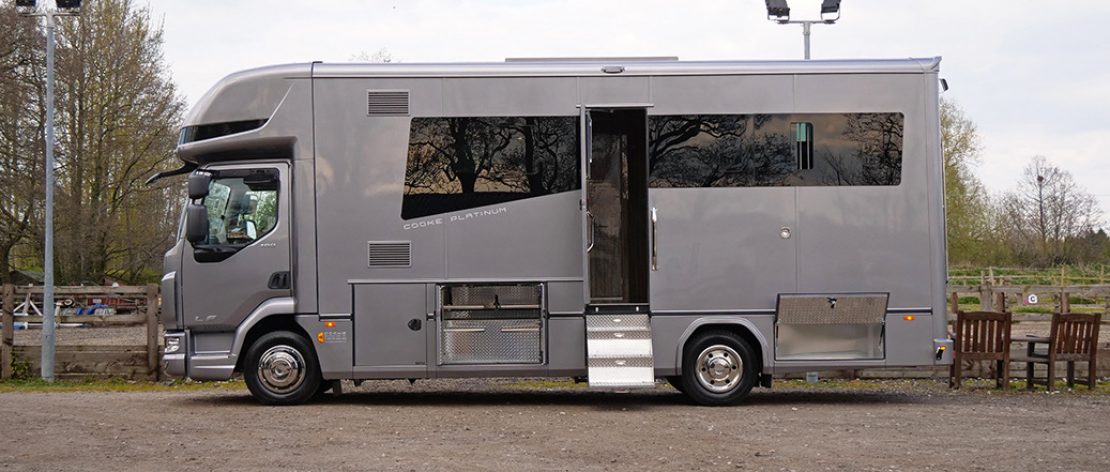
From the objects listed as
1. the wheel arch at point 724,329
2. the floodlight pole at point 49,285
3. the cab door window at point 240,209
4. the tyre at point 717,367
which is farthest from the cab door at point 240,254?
the floodlight pole at point 49,285

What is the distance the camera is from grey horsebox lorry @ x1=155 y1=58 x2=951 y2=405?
12609 millimetres

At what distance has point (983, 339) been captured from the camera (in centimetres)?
1470

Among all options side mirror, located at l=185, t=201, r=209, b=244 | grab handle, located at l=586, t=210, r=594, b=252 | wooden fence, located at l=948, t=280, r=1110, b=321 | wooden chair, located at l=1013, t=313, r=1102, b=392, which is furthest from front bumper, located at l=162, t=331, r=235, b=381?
wooden fence, located at l=948, t=280, r=1110, b=321

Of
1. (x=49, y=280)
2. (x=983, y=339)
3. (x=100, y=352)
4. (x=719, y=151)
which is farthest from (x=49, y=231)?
(x=983, y=339)

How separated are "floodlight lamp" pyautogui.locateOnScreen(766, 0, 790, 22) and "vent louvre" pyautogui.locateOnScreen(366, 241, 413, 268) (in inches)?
312

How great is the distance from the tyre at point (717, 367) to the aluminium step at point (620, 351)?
22.3 inches

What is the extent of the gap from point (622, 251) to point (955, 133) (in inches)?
1772

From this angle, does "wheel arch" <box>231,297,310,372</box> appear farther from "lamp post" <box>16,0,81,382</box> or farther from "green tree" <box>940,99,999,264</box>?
"green tree" <box>940,99,999,264</box>

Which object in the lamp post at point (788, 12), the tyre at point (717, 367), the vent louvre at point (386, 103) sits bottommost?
the tyre at point (717, 367)

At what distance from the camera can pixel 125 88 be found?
120 feet

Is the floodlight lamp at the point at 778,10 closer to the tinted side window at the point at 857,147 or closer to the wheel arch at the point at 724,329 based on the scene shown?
the tinted side window at the point at 857,147

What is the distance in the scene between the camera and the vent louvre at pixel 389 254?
41.4ft

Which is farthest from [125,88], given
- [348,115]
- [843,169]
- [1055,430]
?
[1055,430]

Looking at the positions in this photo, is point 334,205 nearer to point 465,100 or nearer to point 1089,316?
point 465,100
